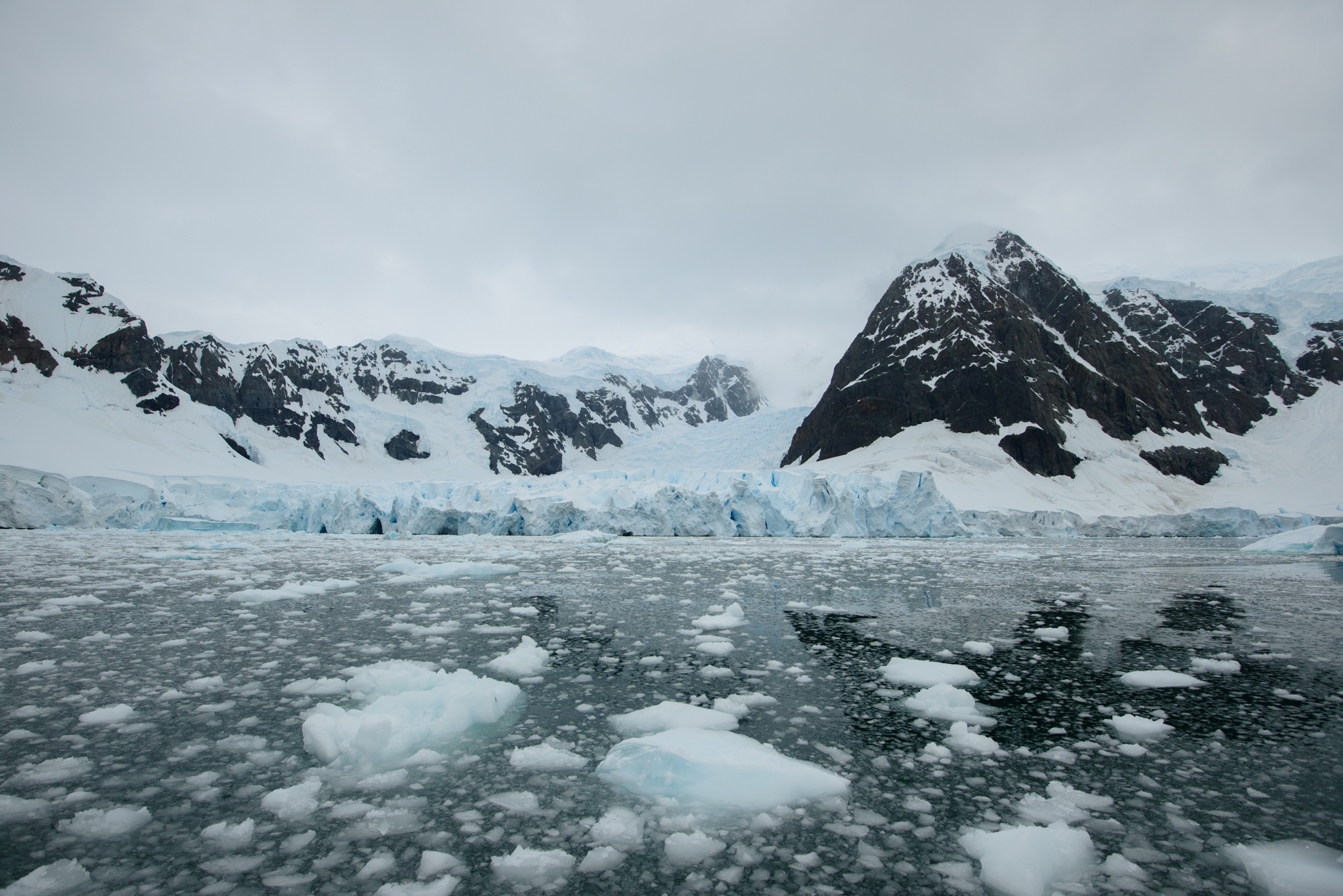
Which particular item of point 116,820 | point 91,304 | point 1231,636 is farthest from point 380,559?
point 91,304

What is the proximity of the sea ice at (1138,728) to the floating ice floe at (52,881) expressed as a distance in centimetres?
514

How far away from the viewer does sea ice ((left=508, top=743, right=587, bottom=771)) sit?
11.0 feet

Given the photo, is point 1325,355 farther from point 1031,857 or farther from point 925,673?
point 1031,857

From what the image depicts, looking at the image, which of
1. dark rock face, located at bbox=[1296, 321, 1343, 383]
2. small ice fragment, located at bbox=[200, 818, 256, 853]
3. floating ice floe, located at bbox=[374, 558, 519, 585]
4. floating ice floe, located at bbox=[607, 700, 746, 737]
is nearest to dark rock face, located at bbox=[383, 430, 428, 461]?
floating ice floe, located at bbox=[374, 558, 519, 585]

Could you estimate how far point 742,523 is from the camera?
1267 inches

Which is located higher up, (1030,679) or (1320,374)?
(1320,374)

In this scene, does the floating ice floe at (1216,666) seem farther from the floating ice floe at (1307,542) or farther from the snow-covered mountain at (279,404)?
the snow-covered mountain at (279,404)

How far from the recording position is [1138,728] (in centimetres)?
395

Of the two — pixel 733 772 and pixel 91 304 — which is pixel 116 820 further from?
pixel 91 304

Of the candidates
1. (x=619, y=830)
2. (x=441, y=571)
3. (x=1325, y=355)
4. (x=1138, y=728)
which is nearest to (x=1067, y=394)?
(x=1325, y=355)

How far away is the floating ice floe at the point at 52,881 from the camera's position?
2.15 metres

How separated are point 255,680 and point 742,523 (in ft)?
92.9

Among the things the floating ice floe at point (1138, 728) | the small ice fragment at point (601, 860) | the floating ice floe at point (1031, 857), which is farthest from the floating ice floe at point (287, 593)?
the floating ice floe at point (1138, 728)

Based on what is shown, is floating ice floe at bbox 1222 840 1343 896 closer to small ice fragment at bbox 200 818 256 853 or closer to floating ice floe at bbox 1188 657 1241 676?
floating ice floe at bbox 1188 657 1241 676
